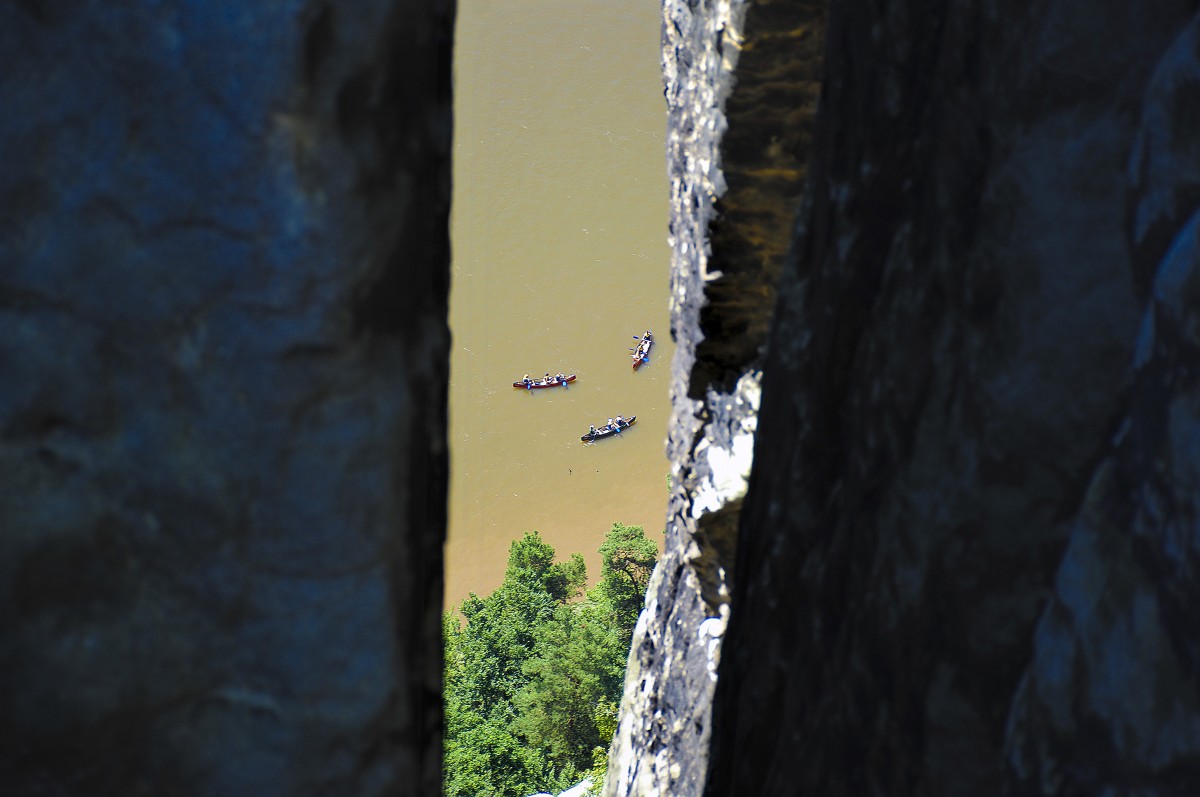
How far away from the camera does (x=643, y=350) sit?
28.2 meters

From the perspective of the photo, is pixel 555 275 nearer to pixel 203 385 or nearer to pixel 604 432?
pixel 604 432

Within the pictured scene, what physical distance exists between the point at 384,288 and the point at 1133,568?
1397 millimetres

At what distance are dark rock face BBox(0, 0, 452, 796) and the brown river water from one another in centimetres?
2417

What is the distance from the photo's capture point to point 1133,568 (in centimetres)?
193

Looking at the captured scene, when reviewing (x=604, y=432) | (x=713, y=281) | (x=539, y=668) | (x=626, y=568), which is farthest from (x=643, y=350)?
(x=713, y=281)

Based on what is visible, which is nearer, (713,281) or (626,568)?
(713,281)

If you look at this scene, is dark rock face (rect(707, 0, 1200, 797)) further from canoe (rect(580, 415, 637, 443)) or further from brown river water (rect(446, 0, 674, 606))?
canoe (rect(580, 415, 637, 443))

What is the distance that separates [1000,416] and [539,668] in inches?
1079

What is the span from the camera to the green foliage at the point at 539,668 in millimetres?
26859

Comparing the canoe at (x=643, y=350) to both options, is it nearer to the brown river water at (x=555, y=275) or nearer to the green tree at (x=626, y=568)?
the brown river water at (x=555, y=275)

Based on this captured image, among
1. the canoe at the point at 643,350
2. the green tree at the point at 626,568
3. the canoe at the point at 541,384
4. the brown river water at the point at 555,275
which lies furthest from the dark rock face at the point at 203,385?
the canoe at the point at 643,350

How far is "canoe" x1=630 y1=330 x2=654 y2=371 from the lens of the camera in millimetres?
28219

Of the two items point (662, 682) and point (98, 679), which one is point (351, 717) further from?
point (662, 682)

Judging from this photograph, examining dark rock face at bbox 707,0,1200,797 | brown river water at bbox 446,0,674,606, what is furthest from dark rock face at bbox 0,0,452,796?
brown river water at bbox 446,0,674,606
